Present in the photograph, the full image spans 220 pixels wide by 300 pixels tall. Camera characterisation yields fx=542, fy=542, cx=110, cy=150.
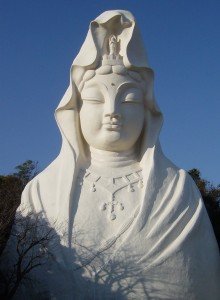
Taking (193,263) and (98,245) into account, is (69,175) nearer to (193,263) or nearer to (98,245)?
(98,245)

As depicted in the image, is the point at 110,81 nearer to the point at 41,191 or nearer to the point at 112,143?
the point at 112,143

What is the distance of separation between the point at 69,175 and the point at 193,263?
7.73ft

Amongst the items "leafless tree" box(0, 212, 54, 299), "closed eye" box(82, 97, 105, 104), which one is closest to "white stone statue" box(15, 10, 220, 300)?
"closed eye" box(82, 97, 105, 104)

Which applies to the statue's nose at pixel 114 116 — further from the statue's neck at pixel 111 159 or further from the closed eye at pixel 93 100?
the statue's neck at pixel 111 159

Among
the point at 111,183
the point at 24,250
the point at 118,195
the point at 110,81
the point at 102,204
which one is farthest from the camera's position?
the point at 110,81

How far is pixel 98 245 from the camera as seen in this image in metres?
7.95

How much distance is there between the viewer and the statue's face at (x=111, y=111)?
8.74 meters

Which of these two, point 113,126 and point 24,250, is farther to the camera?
point 113,126

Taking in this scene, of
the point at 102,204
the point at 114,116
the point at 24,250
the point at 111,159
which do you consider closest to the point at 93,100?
the point at 114,116

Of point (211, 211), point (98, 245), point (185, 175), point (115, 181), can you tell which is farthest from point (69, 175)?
point (211, 211)

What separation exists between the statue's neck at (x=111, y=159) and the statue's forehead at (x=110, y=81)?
1.08m

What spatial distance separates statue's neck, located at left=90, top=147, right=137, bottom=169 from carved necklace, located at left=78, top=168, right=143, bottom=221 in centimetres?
22

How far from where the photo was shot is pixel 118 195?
8430 millimetres

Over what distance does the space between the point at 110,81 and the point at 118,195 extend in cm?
186
